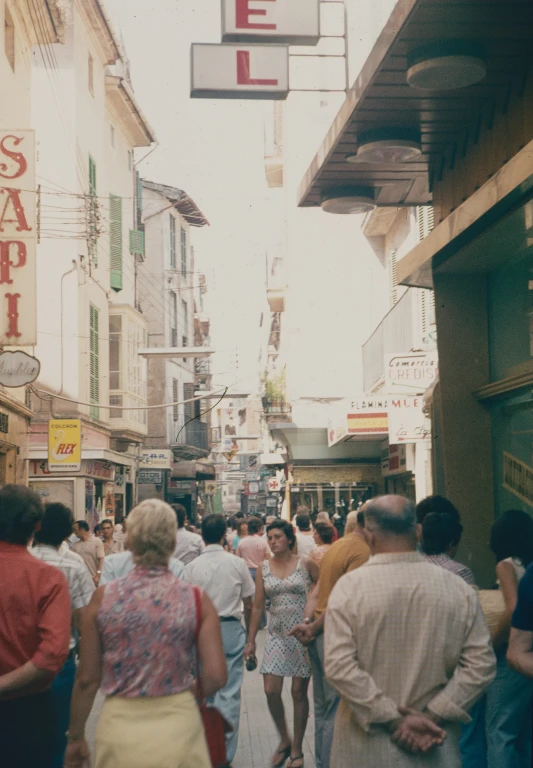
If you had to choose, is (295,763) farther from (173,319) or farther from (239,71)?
(173,319)

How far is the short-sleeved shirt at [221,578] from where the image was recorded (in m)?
9.17

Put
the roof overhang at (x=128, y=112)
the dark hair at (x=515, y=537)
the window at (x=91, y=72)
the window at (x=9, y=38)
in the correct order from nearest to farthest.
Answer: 1. the dark hair at (x=515, y=537)
2. the window at (x=9, y=38)
3. the window at (x=91, y=72)
4. the roof overhang at (x=128, y=112)

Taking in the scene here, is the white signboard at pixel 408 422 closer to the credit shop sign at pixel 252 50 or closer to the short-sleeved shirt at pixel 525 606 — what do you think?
the credit shop sign at pixel 252 50

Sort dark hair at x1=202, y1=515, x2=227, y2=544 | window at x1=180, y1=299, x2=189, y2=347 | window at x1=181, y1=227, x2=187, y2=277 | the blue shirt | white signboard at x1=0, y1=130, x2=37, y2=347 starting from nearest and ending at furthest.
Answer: the blue shirt < dark hair at x1=202, y1=515, x2=227, y2=544 < white signboard at x1=0, y1=130, x2=37, y2=347 < window at x1=180, y1=299, x2=189, y2=347 < window at x1=181, y1=227, x2=187, y2=277

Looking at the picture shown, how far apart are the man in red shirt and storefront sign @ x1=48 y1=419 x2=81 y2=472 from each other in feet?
72.5

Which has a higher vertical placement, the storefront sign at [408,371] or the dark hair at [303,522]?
the storefront sign at [408,371]

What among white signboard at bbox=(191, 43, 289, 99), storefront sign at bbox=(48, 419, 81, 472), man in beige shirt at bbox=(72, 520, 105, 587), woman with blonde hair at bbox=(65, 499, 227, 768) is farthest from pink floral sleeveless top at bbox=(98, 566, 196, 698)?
storefront sign at bbox=(48, 419, 81, 472)

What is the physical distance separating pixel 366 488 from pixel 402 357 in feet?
50.8

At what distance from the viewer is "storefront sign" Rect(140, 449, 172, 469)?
153 ft

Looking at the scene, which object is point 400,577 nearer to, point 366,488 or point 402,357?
point 402,357

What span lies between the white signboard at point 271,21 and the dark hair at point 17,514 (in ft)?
14.3

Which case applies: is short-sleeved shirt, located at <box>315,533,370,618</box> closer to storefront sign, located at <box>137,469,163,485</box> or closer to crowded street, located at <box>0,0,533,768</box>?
crowded street, located at <box>0,0,533,768</box>

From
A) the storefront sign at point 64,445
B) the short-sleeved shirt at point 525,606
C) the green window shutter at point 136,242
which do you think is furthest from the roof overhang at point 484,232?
the green window shutter at point 136,242

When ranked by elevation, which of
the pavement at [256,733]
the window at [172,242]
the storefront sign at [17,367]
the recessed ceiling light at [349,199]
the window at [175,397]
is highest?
the window at [172,242]
